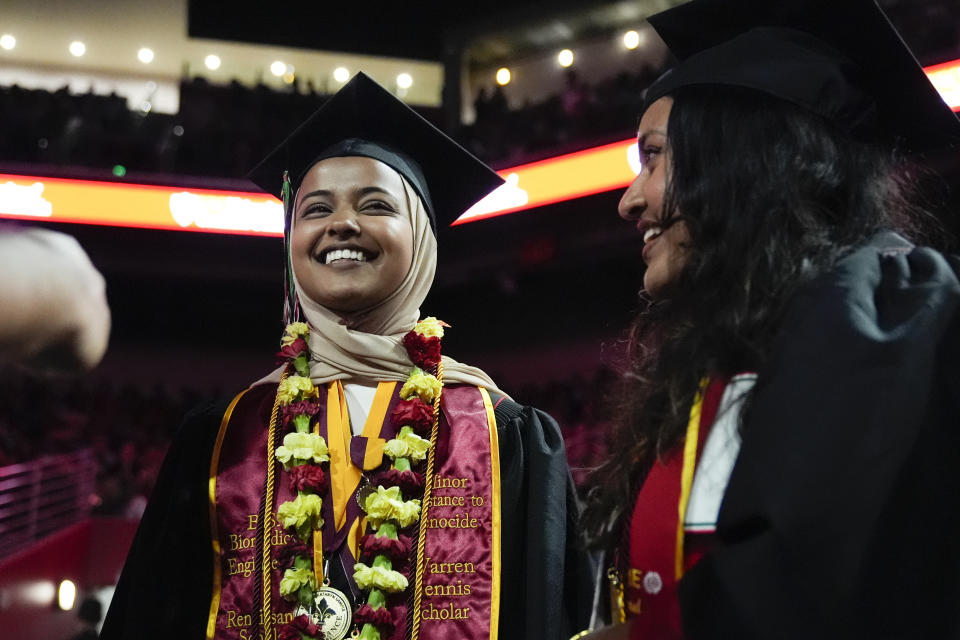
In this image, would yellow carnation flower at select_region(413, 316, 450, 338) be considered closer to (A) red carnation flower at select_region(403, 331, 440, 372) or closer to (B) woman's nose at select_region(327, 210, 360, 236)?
(A) red carnation flower at select_region(403, 331, 440, 372)

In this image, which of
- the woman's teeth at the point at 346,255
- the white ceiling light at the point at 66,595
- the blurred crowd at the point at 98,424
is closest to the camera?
the woman's teeth at the point at 346,255

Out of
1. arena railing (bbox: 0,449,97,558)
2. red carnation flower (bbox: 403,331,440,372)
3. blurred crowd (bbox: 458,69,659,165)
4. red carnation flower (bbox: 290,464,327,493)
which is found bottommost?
arena railing (bbox: 0,449,97,558)

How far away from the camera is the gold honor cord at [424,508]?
2.15 m

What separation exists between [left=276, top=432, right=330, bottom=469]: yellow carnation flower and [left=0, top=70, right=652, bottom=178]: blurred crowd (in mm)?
7019

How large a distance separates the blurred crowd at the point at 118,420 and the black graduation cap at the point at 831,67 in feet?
19.7

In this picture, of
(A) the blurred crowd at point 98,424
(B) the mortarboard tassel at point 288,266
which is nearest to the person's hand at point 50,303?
(A) the blurred crowd at point 98,424

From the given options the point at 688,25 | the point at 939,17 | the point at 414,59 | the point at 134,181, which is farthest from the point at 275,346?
the point at 688,25

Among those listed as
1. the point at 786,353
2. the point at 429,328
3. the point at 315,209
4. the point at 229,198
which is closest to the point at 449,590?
Answer: the point at 429,328

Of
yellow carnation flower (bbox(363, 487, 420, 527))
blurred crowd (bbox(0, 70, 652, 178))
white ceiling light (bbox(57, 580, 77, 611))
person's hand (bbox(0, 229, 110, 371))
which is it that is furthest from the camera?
blurred crowd (bbox(0, 70, 652, 178))

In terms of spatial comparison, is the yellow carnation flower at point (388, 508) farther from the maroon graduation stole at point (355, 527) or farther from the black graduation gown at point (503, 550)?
the black graduation gown at point (503, 550)

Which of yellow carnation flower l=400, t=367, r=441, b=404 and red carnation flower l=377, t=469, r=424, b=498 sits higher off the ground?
yellow carnation flower l=400, t=367, r=441, b=404

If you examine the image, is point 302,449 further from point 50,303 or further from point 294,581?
point 50,303

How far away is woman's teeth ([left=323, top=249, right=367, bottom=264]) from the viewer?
7.89ft

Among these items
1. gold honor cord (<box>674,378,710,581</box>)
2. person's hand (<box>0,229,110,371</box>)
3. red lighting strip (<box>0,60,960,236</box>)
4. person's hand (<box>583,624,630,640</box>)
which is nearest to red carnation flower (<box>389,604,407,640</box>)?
person's hand (<box>583,624,630,640</box>)
